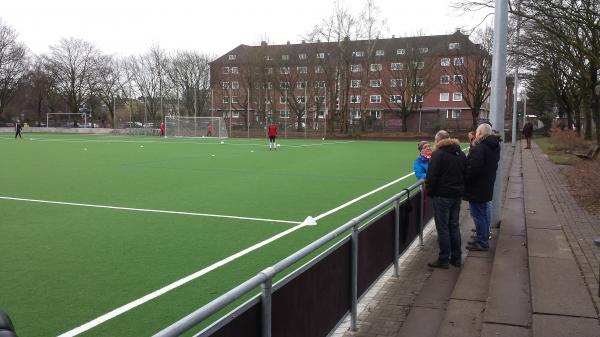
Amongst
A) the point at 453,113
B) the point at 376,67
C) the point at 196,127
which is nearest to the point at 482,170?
the point at 196,127

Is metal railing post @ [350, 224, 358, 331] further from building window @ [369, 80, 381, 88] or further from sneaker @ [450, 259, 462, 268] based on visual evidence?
building window @ [369, 80, 381, 88]

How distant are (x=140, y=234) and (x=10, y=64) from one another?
77396 millimetres

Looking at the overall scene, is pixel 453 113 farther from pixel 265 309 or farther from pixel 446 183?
pixel 265 309

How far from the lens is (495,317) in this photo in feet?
15.5

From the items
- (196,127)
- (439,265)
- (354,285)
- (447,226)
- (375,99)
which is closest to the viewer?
(354,285)

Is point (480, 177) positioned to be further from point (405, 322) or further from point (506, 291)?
point (405, 322)

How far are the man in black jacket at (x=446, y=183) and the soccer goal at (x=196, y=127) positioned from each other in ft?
171

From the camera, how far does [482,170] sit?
22.6 ft

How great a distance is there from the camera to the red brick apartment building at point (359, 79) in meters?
57.9

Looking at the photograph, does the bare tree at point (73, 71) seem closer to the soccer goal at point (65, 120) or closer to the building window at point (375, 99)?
the soccer goal at point (65, 120)

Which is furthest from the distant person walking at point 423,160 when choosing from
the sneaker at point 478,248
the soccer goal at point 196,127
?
the soccer goal at point 196,127

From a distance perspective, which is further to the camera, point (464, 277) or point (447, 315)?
point (464, 277)

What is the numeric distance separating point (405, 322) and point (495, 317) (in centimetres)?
82

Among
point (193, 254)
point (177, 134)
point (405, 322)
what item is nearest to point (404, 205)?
point (405, 322)
